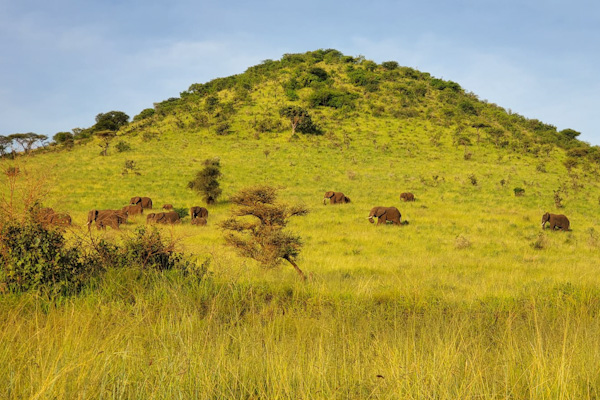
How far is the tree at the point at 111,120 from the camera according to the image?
246 feet

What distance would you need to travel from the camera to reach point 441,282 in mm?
8852

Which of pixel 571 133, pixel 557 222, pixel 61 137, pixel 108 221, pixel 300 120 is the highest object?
pixel 300 120

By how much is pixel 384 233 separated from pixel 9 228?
1483cm

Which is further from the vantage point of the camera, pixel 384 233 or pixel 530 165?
pixel 530 165

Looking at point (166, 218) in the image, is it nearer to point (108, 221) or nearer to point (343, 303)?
point (108, 221)

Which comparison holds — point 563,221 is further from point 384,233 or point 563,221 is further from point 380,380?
point 380,380

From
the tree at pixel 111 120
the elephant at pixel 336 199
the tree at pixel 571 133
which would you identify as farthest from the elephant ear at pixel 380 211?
the tree at pixel 571 133

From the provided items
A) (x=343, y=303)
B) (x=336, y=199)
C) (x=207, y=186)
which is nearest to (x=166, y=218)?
(x=207, y=186)

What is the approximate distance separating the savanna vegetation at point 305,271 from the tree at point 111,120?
1229cm

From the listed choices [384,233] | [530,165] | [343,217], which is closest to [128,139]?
[343,217]

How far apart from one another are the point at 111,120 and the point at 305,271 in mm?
79256

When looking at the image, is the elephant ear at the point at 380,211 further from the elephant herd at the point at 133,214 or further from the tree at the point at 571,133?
the tree at the point at 571,133

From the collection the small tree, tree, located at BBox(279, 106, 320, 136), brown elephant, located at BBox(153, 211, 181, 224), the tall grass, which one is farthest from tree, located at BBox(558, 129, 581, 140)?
brown elephant, located at BBox(153, 211, 181, 224)

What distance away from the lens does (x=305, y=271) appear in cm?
1044
